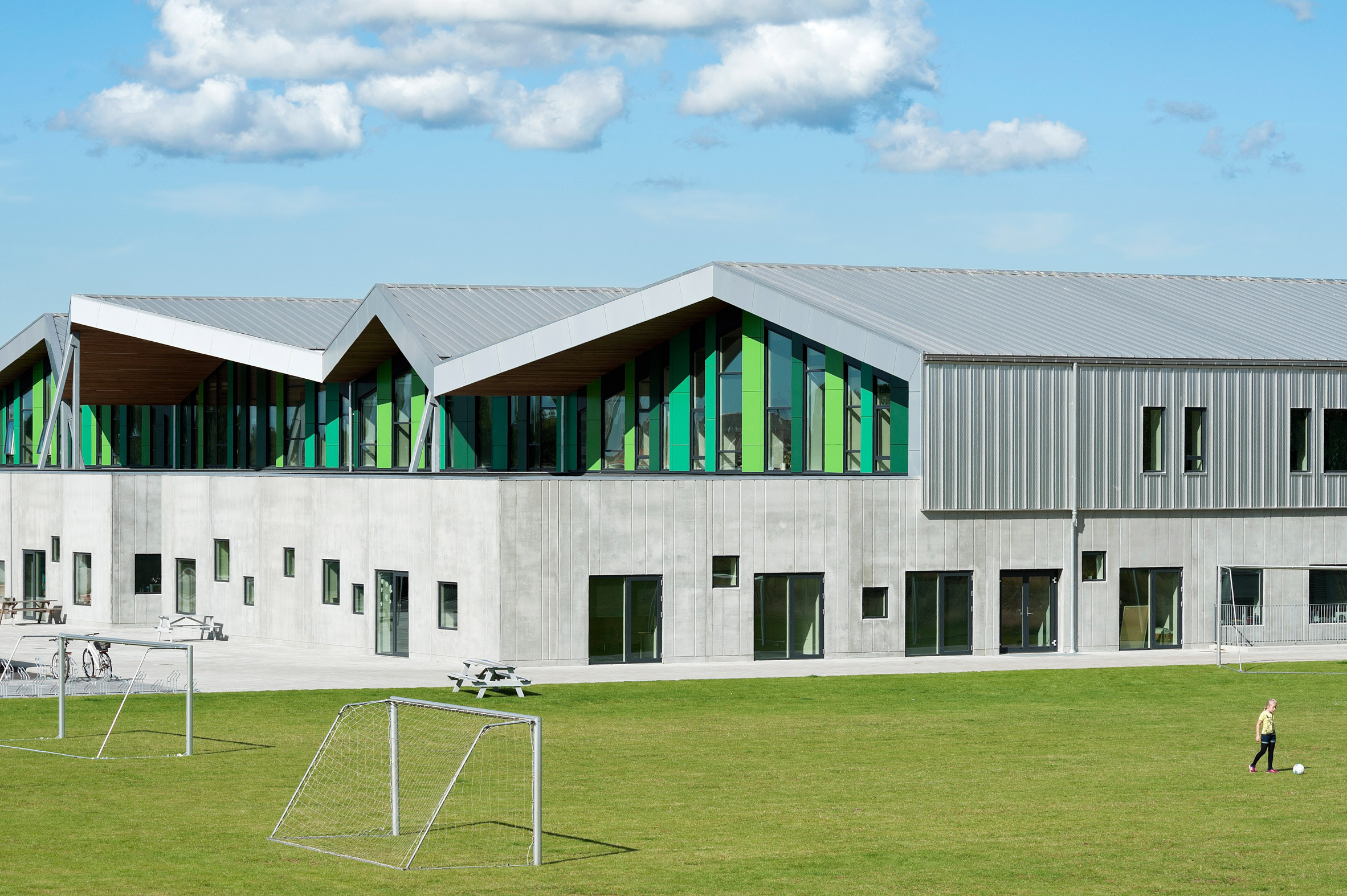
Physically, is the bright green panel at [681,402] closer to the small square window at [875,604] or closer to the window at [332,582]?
the small square window at [875,604]

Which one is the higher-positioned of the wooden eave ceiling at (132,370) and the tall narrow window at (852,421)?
the wooden eave ceiling at (132,370)

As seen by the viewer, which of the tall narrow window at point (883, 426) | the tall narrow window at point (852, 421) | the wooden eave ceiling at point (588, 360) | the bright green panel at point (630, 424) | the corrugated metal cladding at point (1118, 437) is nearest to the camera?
the corrugated metal cladding at point (1118, 437)

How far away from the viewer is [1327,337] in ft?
151

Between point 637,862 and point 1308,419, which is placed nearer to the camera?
point 637,862

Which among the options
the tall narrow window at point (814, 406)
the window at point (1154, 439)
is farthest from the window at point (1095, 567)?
the tall narrow window at point (814, 406)

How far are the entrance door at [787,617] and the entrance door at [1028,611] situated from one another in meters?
4.38

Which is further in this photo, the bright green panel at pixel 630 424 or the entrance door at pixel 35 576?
the entrance door at pixel 35 576

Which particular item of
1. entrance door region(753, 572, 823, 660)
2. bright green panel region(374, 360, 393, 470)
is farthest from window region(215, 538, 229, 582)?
entrance door region(753, 572, 823, 660)

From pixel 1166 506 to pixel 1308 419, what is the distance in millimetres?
4663

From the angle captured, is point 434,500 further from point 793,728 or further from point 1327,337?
point 1327,337

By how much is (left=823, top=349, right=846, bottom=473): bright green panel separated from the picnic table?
463 inches

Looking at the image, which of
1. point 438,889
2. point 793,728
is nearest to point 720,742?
point 793,728

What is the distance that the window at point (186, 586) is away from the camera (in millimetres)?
48094

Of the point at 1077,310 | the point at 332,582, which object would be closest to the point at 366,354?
the point at 332,582
